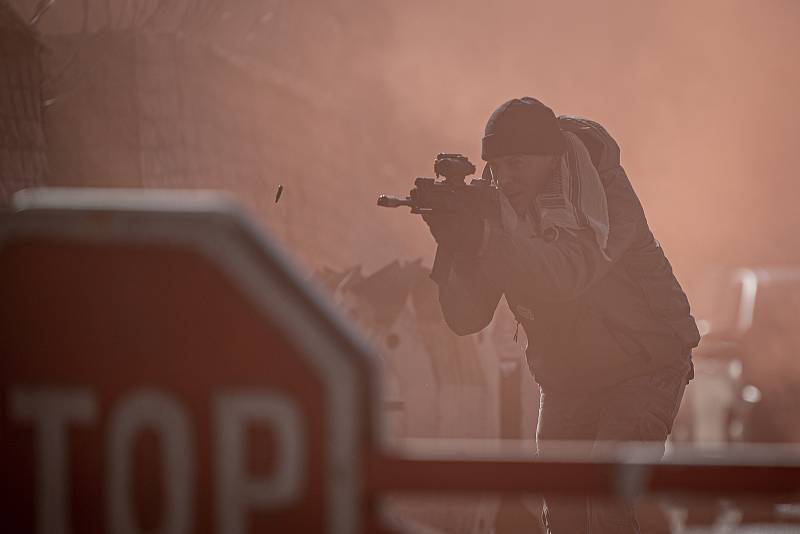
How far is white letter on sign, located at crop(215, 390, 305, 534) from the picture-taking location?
1.95 m

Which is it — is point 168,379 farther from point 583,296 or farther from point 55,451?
point 583,296

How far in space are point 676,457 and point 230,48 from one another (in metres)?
12.6

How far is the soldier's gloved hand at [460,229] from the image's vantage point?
468 cm

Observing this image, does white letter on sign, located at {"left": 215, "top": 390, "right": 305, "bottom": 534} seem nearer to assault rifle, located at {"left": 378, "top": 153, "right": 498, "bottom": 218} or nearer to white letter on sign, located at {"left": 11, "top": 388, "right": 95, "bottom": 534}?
white letter on sign, located at {"left": 11, "top": 388, "right": 95, "bottom": 534}

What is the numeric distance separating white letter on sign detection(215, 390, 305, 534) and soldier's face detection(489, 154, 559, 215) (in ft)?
10.2

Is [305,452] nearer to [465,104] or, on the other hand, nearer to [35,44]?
[35,44]

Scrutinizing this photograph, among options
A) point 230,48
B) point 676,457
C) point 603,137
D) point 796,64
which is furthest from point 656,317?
point 796,64

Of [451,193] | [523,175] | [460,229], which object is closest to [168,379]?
[460,229]

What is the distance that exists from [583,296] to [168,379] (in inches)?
126

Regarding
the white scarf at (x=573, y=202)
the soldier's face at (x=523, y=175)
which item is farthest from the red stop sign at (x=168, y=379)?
the soldier's face at (x=523, y=175)

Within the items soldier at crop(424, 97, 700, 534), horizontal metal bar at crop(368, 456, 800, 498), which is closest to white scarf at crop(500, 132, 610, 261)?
soldier at crop(424, 97, 700, 534)

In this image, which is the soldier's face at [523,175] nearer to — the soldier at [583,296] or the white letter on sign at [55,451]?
the soldier at [583,296]

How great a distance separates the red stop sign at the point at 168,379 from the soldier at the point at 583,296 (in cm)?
284

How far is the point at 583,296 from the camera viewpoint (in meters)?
5.05
